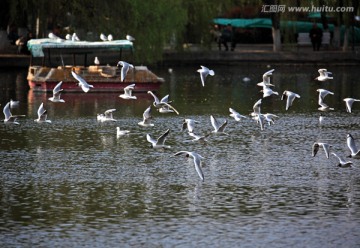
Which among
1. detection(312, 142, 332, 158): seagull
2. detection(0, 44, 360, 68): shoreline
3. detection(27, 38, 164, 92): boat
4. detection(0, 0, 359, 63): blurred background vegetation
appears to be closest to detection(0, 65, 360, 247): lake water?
detection(312, 142, 332, 158): seagull

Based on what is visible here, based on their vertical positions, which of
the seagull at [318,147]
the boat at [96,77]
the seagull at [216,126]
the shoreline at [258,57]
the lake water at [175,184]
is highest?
the shoreline at [258,57]

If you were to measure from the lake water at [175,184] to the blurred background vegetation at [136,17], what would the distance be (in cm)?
1347

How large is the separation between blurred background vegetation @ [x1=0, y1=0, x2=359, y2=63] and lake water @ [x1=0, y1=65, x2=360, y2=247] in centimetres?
1347

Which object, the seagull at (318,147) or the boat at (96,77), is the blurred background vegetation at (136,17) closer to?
the boat at (96,77)

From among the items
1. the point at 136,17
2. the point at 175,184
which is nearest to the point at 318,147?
the point at 175,184

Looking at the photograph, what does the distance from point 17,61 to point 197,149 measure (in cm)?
2786

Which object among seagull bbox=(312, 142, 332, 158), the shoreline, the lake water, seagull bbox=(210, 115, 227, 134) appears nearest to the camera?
the lake water

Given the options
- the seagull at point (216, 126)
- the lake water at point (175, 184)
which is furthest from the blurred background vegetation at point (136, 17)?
the seagull at point (216, 126)

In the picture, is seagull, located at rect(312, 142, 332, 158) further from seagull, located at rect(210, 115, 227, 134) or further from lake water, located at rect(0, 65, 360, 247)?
seagull, located at rect(210, 115, 227, 134)

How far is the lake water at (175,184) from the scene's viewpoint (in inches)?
699

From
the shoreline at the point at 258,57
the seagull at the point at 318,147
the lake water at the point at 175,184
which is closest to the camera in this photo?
the lake water at the point at 175,184

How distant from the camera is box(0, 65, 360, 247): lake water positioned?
699 inches

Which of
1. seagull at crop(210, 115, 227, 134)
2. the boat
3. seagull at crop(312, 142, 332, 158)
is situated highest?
the boat

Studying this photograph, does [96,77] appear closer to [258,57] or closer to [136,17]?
[136,17]
